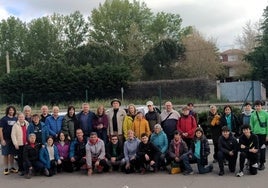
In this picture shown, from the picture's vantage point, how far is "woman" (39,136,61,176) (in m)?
10.5

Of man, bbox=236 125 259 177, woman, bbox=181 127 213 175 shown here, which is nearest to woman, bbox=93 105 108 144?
woman, bbox=181 127 213 175

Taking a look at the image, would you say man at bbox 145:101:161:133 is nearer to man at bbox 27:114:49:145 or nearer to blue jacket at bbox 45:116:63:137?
blue jacket at bbox 45:116:63:137

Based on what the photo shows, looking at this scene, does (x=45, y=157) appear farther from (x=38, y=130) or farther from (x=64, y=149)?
(x=38, y=130)

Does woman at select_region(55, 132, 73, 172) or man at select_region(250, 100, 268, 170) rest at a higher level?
man at select_region(250, 100, 268, 170)

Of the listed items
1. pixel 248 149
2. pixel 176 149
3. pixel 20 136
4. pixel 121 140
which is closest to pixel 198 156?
pixel 176 149

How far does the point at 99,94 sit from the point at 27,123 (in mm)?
27778

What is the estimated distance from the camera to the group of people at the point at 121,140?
398 inches

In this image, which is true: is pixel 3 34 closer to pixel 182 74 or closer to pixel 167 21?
pixel 167 21

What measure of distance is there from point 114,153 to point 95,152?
0.50 meters

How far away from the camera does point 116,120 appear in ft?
36.6

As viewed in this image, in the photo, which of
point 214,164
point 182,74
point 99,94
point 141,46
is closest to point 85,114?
point 214,164

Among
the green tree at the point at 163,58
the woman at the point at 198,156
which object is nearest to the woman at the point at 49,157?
the woman at the point at 198,156

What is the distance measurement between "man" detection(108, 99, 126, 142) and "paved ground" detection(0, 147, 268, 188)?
1.21 m

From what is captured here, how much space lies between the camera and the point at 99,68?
145ft
